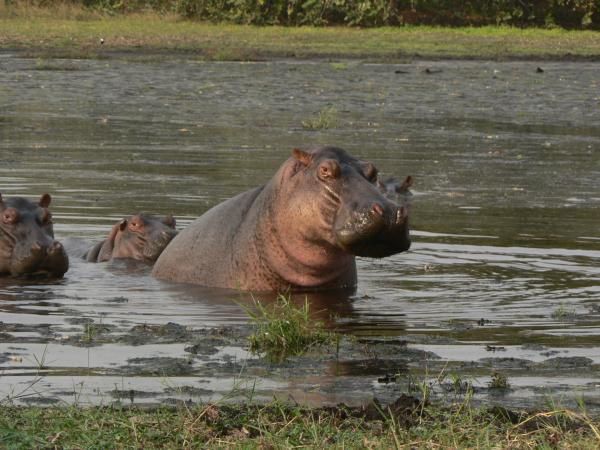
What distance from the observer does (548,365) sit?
5797 mm

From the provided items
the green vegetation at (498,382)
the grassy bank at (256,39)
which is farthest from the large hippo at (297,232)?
the grassy bank at (256,39)

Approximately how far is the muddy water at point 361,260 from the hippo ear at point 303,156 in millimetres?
712

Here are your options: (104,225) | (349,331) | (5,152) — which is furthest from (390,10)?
(349,331)

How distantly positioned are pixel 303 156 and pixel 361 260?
212 cm

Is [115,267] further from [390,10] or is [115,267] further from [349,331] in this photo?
[390,10]

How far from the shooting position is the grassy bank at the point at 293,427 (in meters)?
4.38

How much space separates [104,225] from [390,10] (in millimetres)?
26406

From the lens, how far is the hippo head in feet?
22.6

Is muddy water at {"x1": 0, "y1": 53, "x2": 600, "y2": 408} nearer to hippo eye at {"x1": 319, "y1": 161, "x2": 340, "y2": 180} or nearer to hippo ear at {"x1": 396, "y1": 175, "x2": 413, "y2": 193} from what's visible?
hippo ear at {"x1": 396, "y1": 175, "x2": 413, "y2": 193}

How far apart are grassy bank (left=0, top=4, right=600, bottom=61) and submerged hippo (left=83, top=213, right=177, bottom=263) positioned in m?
17.4

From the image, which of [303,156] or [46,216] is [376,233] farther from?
[46,216]

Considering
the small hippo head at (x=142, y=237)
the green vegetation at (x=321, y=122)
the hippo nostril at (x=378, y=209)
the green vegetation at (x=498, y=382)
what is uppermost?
the hippo nostril at (x=378, y=209)

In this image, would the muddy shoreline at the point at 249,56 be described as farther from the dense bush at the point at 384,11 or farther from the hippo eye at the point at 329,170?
the hippo eye at the point at 329,170

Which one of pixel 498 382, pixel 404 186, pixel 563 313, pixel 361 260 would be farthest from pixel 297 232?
pixel 498 382
